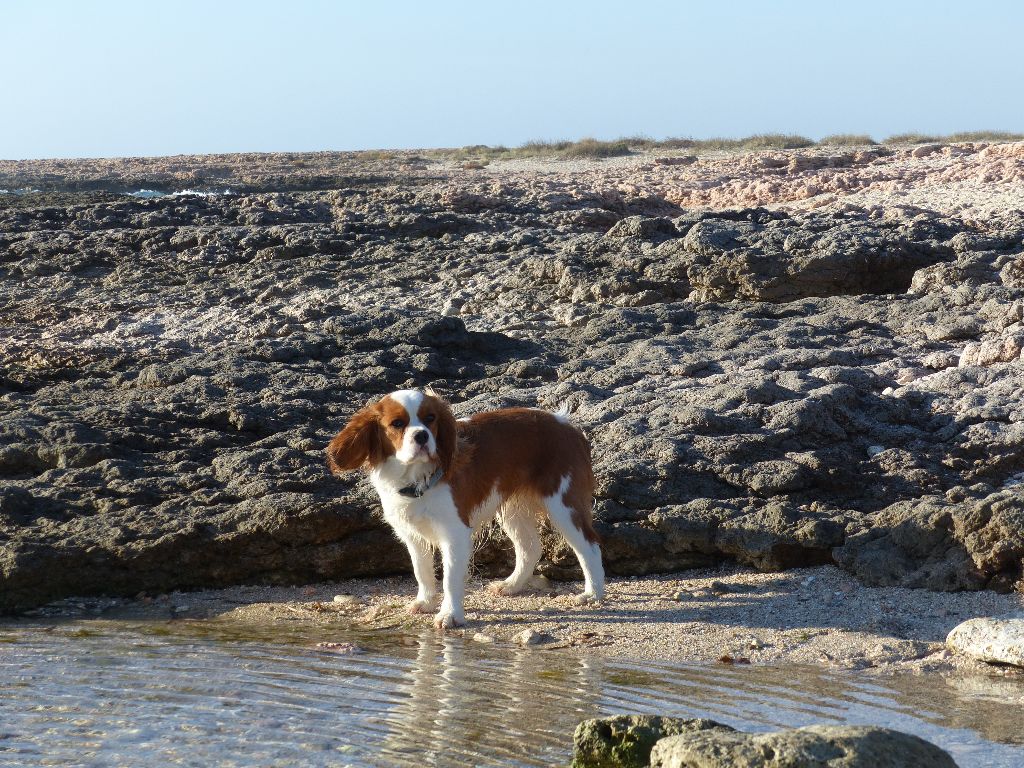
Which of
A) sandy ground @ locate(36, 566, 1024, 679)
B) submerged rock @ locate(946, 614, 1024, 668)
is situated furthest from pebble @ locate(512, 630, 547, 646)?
submerged rock @ locate(946, 614, 1024, 668)

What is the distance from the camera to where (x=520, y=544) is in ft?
26.9

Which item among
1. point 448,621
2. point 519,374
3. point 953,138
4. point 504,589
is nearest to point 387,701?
point 448,621

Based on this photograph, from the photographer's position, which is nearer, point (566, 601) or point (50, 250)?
point (566, 601)

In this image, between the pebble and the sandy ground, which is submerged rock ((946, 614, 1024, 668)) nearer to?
the sandy ground

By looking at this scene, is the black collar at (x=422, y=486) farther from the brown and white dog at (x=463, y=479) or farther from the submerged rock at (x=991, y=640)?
the submerged rock at (x=991, y=640)

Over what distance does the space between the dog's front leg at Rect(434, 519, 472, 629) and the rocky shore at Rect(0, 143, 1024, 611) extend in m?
1.01

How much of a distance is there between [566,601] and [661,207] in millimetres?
13307

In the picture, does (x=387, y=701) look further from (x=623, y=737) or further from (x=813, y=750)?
(x=813, y=750)

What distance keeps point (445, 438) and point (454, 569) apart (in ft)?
2.51

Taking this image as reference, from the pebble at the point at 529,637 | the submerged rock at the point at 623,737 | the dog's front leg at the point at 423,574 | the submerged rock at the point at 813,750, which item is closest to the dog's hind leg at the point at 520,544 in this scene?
the dog's front leg at the point at 423,574

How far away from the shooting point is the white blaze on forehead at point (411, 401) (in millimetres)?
7391

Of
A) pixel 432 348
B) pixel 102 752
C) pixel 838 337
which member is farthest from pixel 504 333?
pixel 102 752

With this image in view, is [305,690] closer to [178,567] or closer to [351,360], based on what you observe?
[178,567]

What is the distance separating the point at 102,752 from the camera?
5488mm
